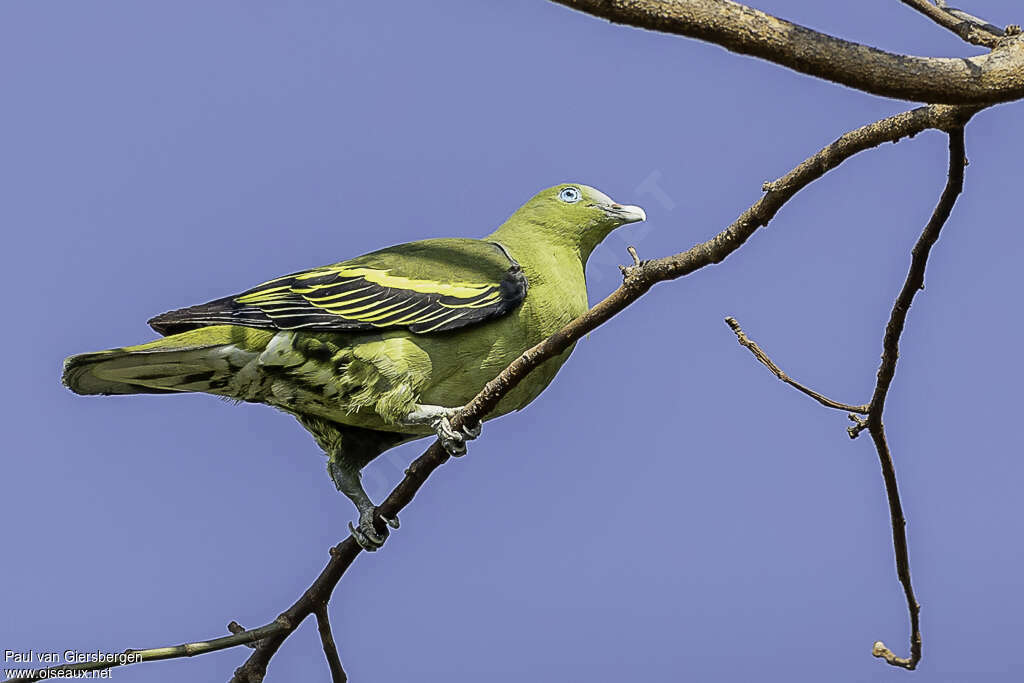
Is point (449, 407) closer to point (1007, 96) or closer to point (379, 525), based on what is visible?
point (379, 525)

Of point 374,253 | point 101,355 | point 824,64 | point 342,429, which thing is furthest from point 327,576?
point 824,64

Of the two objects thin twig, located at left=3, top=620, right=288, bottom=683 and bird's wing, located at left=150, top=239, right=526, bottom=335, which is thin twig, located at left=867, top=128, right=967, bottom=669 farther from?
thin twig, located at left=3, top=620, right=288, bottom=683

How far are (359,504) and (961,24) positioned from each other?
4095 millimetres

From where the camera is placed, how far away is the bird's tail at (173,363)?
623 cm

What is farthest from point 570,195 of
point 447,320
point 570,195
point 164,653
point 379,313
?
point 164,653

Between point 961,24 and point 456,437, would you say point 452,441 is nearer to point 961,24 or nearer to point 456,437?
point 456,437

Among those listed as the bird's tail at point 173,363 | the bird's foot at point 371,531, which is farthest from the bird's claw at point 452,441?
the bird's tail at point 173,363

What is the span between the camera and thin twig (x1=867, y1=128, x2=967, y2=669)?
4.51 m

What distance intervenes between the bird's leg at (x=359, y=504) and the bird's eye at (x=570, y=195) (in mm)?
2334

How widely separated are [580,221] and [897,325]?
10.4ft

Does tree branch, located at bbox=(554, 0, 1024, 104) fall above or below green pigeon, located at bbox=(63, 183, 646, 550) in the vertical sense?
above

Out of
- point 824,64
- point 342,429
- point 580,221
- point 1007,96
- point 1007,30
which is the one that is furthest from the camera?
point 580,221

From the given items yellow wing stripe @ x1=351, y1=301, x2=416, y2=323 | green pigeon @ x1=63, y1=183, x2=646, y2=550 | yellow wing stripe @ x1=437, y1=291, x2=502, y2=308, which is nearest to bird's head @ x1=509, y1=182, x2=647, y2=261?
green pigeon @ x1=63, y1=183, x2=646, y2=550

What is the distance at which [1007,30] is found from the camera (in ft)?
13.8
